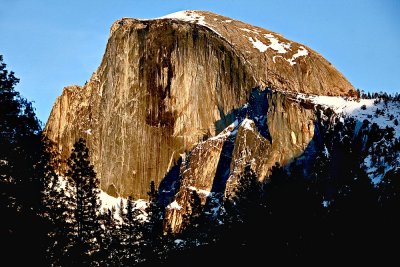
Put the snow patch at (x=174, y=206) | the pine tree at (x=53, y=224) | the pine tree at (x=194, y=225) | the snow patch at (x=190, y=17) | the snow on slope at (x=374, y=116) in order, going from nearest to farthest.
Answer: the pine tree at (x=53, y=224) < the pine tree at (x=194, y=225) < the snow on slope at (x=374, y=116) < the snow patch at (x=174, y=206) < the snow patch at (x=190, y=17)

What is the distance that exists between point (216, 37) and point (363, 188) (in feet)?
298

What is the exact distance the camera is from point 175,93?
135 metres

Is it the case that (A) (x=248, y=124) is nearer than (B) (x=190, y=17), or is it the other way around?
(A) (x=248, y=124)

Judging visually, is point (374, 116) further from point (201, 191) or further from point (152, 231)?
point (152, 231)

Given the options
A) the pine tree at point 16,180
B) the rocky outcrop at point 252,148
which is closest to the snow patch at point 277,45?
the rocky outcrop at point 252,148

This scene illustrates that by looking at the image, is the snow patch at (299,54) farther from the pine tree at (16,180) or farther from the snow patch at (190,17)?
the pine tree at (16,180)

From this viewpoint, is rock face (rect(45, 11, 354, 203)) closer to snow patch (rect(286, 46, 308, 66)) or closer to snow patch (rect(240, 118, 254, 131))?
snow patch (rect(286, 46, 308, 66))

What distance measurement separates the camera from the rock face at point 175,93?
130 meters

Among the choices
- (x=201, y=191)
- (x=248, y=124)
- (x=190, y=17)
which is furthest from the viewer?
(x=190, y=17)

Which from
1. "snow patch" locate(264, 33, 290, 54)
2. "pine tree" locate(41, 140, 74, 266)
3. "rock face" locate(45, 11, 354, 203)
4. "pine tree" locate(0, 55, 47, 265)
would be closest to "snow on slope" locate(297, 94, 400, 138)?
"rock face" locate(45, 11, 354, 203)

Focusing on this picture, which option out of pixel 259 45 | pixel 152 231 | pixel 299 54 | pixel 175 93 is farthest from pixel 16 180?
pixel 299 54

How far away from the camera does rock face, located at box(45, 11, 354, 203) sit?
13038 cm

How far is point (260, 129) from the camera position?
115812mm

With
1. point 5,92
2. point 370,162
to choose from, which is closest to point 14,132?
point 5,92
